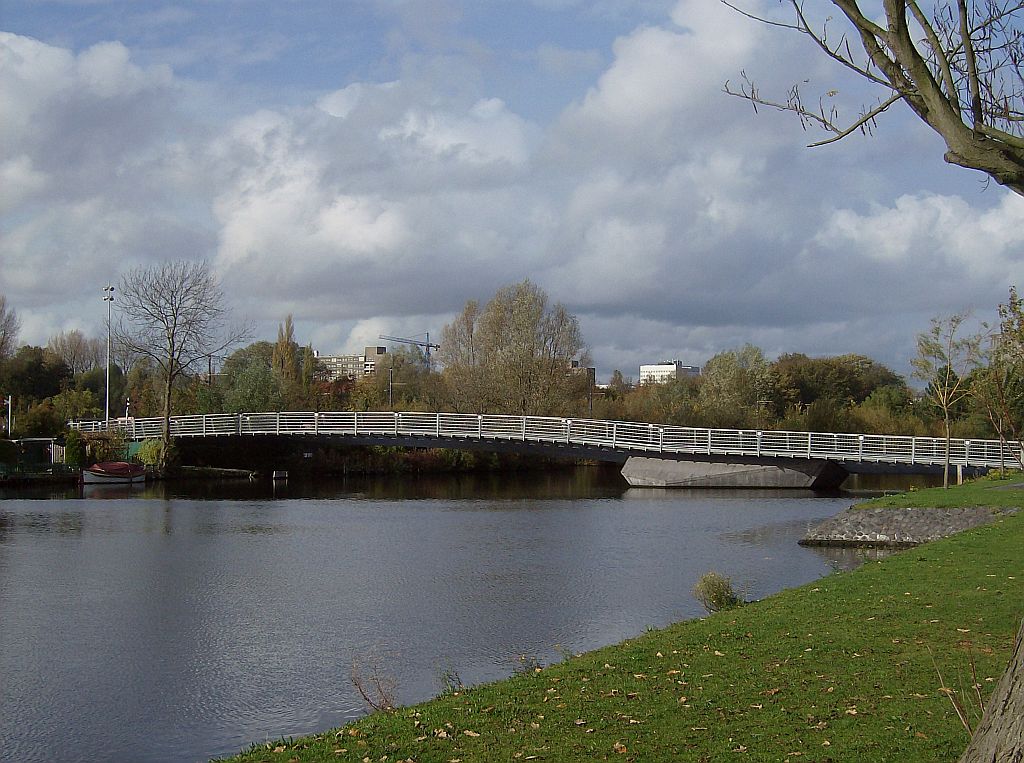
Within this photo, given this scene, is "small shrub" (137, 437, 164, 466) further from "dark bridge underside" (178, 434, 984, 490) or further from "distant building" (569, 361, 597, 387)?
"distant building" (569, 361, 597, 387)

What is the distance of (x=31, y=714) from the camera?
33.8 ft

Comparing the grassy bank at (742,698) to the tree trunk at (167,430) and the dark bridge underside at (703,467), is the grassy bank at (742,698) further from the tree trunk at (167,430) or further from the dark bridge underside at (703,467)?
the tree trunk at (167,430)

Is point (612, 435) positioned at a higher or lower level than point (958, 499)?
higher

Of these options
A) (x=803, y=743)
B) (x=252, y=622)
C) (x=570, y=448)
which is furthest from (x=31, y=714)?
(x=570, y=448)

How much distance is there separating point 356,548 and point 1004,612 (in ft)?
52.0

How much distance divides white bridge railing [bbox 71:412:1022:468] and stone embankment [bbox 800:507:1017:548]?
65.8 ft

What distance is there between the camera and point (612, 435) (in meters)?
47.5

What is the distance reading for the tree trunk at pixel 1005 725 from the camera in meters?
4.00

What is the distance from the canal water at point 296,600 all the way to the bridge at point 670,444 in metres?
10.7

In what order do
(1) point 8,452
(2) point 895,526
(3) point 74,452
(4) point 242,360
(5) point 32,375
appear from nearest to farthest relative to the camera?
1. (2) point 895,526
2. (1) point 8,452
3. (3) point 74,452
4. (5) point 32,375
5. (4) point 242,360

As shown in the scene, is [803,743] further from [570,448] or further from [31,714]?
[570,448]

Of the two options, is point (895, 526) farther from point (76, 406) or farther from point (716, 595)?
point (76, 406)

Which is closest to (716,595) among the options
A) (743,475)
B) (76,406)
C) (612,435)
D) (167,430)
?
(743,475)

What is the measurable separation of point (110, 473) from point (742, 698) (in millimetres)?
41077
